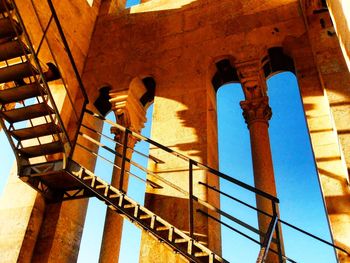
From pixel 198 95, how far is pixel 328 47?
2.42 metres

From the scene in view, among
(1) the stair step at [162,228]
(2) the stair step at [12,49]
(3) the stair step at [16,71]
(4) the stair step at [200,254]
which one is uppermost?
(2) the stair step at [12,49]

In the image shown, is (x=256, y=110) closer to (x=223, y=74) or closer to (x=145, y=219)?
(x=223, y=74)

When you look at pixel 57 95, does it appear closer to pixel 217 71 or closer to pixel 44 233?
pixel 44 233

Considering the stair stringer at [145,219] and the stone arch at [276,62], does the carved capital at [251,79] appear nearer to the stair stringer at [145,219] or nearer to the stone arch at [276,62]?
the stone arch at [276,62]

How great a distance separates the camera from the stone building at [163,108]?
16.5 feet

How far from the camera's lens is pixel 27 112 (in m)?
5.29

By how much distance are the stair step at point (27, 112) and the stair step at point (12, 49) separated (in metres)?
0.78

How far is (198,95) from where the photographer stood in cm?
691

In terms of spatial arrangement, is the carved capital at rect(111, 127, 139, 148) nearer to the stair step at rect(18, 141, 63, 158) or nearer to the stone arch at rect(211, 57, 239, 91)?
the stair step at rect(18, 141, 63, 158)

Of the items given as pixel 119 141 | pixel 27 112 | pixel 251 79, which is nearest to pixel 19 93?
pixel 27 112

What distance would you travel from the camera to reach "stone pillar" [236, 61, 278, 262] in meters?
5.67

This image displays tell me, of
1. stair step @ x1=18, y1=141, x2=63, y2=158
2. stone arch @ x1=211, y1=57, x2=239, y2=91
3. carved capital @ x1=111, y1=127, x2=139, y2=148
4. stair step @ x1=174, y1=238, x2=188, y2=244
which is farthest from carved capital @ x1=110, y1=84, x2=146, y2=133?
stair step @ x1=174, y1=238, x2=188, y2=244

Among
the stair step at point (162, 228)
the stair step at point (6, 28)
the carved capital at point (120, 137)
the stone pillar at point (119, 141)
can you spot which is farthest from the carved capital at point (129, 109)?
the stair step at point (162, 228)

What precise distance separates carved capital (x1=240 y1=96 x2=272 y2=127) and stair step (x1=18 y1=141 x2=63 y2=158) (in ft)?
10.8
